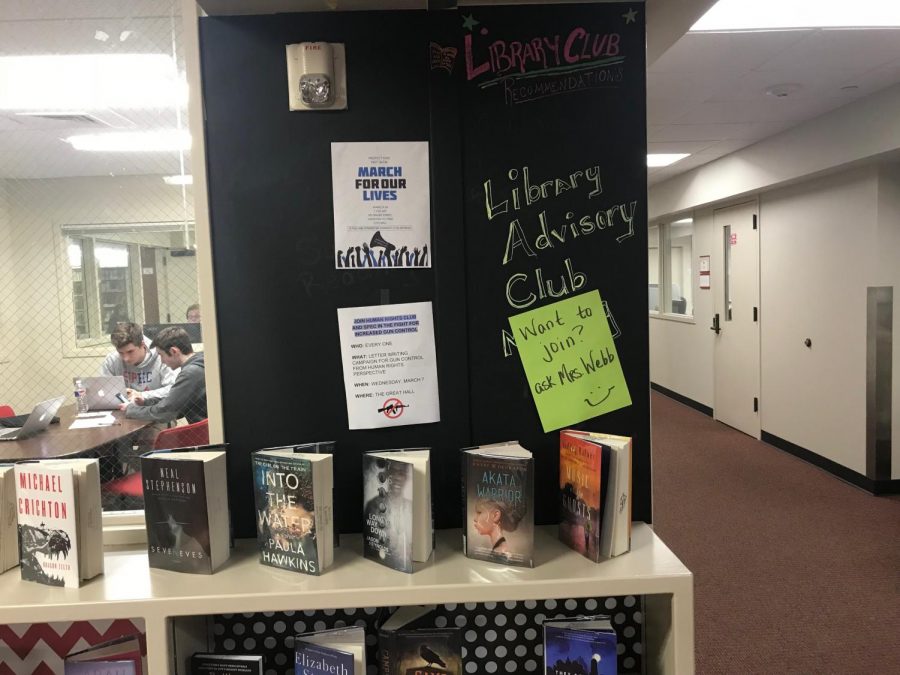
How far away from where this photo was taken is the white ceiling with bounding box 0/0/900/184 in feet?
6.31

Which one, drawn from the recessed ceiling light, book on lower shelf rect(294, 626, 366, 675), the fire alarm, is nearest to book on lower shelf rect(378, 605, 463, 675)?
book on lower shelf rect(294, 626, 366, 675)

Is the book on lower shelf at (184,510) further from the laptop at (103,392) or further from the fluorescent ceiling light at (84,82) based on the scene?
the laptop at (103,392)

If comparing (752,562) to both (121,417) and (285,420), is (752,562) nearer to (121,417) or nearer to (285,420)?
(285,420)

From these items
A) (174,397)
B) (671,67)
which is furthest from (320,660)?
(671,67)

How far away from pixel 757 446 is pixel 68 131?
6.18m

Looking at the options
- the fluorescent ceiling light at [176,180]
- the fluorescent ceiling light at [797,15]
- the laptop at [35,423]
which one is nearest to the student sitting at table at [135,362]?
the laptop at [35,423]

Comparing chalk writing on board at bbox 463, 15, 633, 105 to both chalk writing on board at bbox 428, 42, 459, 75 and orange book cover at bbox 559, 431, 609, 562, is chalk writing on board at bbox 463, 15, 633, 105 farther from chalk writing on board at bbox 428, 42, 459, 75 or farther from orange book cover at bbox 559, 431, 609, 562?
orange book cover at bbox 559, 431, 609, 562

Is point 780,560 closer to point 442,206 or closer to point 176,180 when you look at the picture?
point 442,206

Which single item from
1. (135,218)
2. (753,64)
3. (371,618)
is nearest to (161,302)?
(135,218)

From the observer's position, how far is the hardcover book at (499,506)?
4.26 ft

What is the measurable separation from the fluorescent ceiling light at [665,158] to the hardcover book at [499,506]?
577cm

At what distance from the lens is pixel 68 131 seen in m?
4.61

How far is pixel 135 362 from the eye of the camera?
12.7 feet

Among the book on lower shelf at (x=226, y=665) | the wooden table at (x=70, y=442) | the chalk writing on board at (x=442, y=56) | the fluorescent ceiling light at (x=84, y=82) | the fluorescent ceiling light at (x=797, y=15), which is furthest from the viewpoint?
the fluorescent ceiling light at (x=84, y=82)
